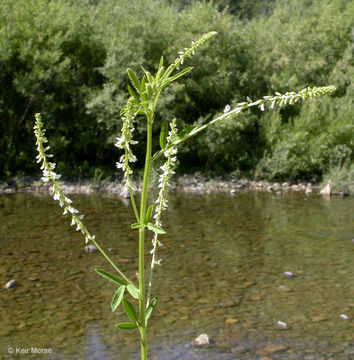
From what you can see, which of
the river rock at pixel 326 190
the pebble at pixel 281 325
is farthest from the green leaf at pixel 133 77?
the river rock at pixel 326 190

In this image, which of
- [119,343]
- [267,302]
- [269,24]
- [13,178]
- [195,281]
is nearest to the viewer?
[119,343]

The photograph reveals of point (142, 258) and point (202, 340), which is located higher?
point (142, 258)

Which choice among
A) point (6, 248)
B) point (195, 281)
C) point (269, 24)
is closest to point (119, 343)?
point (195, 281)

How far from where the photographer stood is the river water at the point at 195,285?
4.77 m

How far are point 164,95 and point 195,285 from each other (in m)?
8.33

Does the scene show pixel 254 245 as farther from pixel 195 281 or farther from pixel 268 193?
pixel 268 193

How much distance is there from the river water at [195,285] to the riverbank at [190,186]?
79.4 inches

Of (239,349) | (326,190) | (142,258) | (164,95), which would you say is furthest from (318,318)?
(164,95)

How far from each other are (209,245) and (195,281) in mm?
1627

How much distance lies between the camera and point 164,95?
13867 mm

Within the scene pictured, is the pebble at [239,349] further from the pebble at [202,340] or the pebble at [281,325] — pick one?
the pebble at [281,325]

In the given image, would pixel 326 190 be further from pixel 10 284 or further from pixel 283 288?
pixel 10 284

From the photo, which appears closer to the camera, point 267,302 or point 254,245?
point 267,302

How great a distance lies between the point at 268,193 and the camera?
43.1 feet
